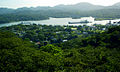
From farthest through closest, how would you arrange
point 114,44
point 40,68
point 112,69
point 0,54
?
point 114,44, point 0,54, point 40,68, point 112,69

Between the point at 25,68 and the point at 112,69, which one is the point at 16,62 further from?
the point at 112,69

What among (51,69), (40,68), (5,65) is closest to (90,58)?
(51,69)

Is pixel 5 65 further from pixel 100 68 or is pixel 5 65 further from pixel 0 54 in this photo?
pixel 100 68

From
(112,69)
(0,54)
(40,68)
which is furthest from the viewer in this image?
(0,54)

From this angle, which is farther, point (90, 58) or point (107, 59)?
point (90, 58)

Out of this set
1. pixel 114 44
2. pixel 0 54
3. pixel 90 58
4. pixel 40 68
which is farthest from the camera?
pixel 114 44


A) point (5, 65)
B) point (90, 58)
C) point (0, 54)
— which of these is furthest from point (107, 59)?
point (0, 54)

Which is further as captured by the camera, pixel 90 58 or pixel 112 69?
pixel 90 58

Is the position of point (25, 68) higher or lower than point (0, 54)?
lower

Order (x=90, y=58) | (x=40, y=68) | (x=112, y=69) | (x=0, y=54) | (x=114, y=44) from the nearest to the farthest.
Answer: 1. (x=112, y=69)
2. (x=40, y=68)
3. (x=0, y=54)
4. (x=90, y=58)
5. (x=114, y=44)
